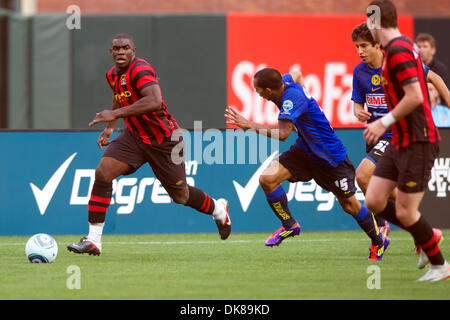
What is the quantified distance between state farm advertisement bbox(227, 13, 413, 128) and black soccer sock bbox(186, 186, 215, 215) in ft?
27.6

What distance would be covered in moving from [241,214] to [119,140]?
9.05 feet

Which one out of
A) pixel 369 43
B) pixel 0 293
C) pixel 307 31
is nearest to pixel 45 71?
pixel 307 31

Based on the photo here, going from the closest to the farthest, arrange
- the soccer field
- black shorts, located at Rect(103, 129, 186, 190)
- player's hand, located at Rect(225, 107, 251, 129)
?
the soccer field, player's hand, located at Rect(225, 107, 251, 129), black shorts, located at Rect(103, 129, 186, 190)

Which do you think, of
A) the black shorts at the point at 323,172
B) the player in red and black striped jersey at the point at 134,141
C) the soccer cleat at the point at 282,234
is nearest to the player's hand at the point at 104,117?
the player in red and black striped jersey at the point at 134,141

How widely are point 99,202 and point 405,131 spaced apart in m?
3.19

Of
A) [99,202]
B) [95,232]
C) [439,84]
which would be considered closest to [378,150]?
[439,84]

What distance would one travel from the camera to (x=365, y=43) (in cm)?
844

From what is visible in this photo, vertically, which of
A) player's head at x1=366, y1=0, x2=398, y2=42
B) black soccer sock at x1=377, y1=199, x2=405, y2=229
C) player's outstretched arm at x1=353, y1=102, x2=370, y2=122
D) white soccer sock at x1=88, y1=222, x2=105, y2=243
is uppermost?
player's head at x1=366, y1=0, x2=398, y2=42

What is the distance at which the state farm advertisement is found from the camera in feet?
57.7

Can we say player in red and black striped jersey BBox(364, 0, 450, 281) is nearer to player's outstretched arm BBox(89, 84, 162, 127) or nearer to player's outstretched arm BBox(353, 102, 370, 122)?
player's outstretched arm BBox(353, 102, 370, 122)

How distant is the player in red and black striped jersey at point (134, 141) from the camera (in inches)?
334

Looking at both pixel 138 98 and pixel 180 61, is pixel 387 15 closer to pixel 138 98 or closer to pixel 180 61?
pixel 138 98

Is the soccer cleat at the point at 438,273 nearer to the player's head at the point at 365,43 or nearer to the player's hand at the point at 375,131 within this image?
the player's hand at the point at 375,131

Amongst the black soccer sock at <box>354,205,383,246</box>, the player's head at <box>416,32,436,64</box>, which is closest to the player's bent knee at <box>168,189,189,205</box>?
the black soccer sock at <box>354,205,383,246</box>
